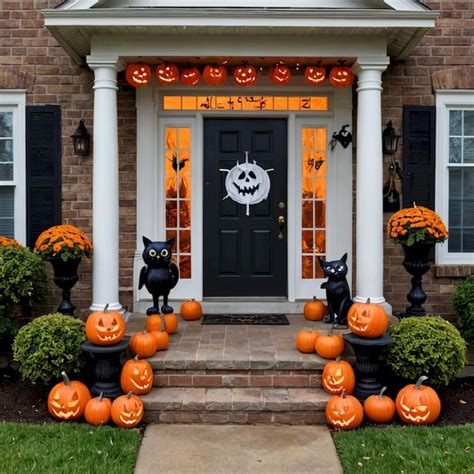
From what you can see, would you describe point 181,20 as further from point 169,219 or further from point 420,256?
point 420,256

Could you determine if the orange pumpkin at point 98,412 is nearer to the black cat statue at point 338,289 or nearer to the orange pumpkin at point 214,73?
the black cat statue at point 338,289

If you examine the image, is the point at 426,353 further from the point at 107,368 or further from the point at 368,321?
the point at 107,368

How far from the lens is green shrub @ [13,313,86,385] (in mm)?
4578

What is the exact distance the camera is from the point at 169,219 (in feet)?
21.3

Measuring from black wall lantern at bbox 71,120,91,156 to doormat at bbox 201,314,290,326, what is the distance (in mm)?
2338

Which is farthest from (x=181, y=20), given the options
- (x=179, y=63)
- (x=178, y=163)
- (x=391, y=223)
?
(x=391, y=223)

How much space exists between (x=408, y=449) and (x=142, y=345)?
90.6 inches

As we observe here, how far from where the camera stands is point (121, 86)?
622 centimetres

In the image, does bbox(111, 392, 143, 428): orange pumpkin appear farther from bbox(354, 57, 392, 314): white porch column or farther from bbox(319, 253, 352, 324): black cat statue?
bbox(354, 57, 392, 314): white porch column

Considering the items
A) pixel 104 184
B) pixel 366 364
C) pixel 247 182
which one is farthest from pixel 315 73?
pixel 366 364

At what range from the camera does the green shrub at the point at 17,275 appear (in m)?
5.10

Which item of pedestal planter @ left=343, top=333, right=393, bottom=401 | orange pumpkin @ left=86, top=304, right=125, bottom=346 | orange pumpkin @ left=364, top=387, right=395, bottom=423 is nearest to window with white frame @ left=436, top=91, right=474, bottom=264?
pedestal planter @ left=343, top=333, right=393, bottom=401

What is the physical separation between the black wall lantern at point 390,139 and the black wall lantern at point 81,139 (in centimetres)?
333

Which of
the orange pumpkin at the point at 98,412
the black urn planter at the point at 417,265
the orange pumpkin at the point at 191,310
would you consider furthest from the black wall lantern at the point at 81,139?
the black urn planter at the point at 417,265
